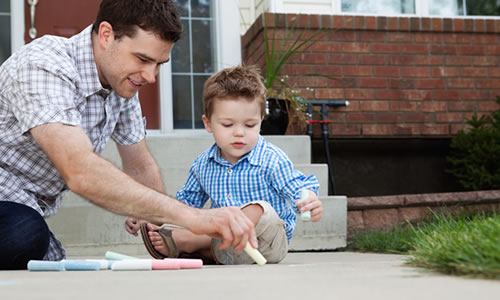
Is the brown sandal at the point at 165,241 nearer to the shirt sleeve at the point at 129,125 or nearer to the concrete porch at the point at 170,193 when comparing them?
the shirt sleeve at the point at 129,125

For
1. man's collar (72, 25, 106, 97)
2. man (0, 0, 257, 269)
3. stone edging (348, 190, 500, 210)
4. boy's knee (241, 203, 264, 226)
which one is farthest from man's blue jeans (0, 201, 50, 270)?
stone edging (348, 190, 500, 210)

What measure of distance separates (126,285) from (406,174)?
14.2ft

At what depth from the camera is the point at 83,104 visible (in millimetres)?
2627

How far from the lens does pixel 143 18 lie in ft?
8.08

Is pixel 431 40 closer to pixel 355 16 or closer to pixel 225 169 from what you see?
pixel 355 16

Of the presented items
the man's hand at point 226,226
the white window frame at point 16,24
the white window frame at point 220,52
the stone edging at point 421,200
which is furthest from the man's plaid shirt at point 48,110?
the white window frame at point 16,24

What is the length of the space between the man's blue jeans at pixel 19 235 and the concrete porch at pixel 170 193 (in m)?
1.27

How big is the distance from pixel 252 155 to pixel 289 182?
21 centimetres

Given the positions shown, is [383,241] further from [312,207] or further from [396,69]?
[396,69]

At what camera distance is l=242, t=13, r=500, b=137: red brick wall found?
5.37 m

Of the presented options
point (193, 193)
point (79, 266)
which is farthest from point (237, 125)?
point (79, 266)

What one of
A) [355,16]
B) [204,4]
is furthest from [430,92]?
[204,4]

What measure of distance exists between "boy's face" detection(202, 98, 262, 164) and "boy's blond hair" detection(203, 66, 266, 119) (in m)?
0.02

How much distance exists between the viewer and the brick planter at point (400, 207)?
4430mm
